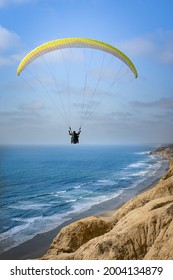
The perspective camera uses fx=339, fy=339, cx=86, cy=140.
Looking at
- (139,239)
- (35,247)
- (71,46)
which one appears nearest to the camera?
(139,239)

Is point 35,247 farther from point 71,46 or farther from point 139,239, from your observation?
point 71,46

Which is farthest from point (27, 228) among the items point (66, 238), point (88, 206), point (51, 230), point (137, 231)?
point (137, 231)

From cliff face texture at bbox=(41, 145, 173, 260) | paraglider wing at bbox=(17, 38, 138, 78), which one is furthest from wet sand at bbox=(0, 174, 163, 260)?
paraglider wing at bbox=(17, 38, 138, 78)

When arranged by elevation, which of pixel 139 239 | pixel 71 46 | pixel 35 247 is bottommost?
pixel 35 247

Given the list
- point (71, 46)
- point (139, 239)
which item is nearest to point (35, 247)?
point (139, 239)

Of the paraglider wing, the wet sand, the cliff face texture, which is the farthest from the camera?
the wet sand

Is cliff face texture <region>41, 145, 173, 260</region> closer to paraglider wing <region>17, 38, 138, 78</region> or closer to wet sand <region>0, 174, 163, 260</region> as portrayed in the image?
paraglider wing <region>17, 38, 138, 78</region>

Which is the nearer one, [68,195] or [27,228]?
[27,228]

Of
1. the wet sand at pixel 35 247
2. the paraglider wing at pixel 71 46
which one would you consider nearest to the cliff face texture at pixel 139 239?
the paraglider wing at pixel 71 46

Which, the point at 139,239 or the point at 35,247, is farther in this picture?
the point at 35,247

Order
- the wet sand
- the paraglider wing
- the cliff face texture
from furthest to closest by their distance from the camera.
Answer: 1. the wet sand
2. the paraglider wing
3. the cliff face texture
